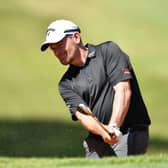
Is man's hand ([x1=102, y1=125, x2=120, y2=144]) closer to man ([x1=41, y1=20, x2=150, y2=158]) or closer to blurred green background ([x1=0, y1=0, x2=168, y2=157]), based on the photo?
man ([x1=41, y1=20, x2=150, y2=158])

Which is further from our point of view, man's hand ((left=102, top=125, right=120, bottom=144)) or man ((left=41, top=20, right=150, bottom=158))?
man ((left=41, top=20, right=150, bottom=158))

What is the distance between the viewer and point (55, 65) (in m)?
14.0

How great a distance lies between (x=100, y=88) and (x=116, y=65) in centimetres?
19

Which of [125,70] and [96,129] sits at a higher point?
[125,70]

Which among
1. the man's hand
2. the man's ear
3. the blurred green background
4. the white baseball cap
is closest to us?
the man's hand

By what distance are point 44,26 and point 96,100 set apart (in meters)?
10.6

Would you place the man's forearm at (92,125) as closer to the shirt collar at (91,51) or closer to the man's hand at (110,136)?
the man's hand at (110,136)

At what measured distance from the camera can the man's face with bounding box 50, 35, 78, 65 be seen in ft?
16.8

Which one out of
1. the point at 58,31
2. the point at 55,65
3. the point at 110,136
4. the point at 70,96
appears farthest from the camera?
the point at 55,65

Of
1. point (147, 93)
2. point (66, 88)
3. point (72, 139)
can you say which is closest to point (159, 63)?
point (147, 93)

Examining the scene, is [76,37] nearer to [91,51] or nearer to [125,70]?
[91,51]

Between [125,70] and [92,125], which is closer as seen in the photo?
[92,125]

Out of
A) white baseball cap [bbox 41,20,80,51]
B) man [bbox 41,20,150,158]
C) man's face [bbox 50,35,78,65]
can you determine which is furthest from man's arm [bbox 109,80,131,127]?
white baseball cap [bbox 41,20,80,51]

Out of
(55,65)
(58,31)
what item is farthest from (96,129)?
(55,65)
